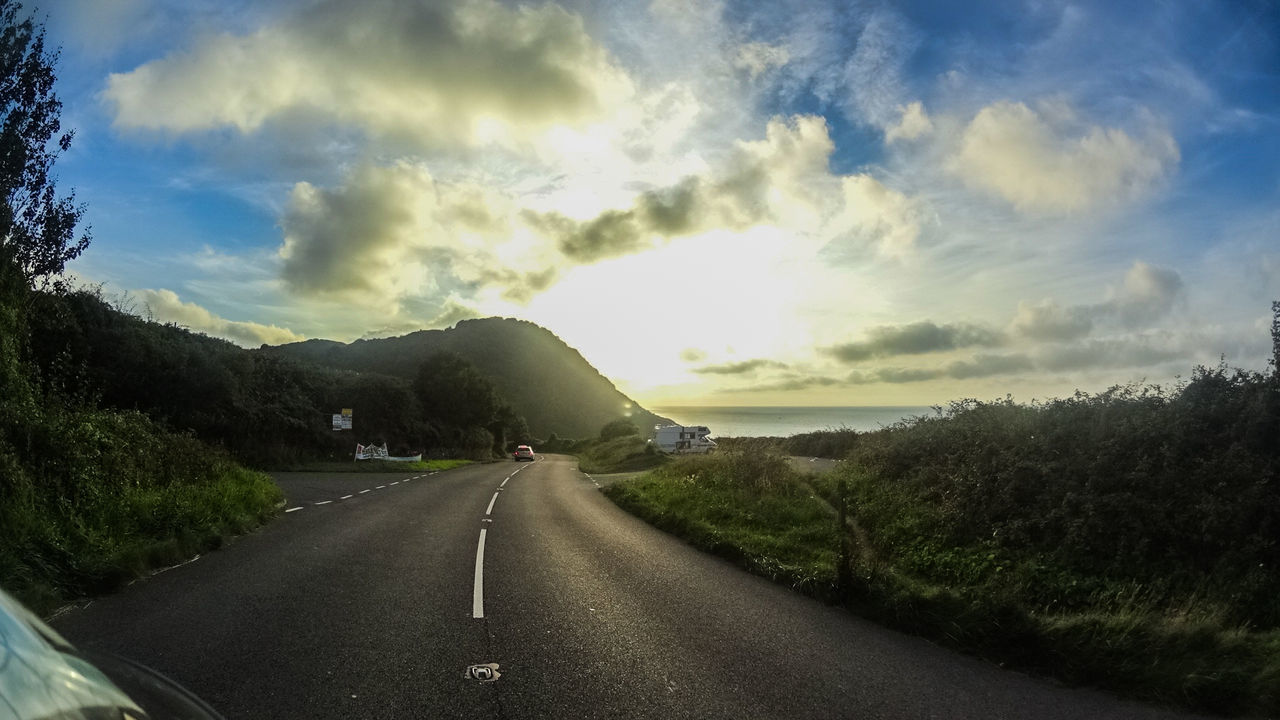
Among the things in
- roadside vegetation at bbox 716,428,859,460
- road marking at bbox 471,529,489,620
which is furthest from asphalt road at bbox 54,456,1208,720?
roadside vegetation at bbox 716,428,859,460

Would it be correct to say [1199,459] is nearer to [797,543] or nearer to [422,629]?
[797,543]

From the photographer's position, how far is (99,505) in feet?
33.6

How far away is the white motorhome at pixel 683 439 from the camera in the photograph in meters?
55.7

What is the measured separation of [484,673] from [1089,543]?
874 cm

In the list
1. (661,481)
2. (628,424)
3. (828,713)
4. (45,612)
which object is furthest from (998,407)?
(628,424)

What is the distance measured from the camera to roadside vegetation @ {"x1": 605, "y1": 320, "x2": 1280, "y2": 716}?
22.3 ft

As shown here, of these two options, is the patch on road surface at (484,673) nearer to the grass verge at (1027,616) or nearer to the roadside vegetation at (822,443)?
the grass verge at (1027,616)

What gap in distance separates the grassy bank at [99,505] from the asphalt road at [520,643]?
17.6 inches

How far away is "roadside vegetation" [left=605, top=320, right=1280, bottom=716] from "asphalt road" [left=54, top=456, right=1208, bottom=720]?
618 millimetres

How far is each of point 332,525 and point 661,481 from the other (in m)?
12.0

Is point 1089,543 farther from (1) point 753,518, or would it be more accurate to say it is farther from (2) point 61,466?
(2) point 61,466

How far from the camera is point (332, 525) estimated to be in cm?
1399

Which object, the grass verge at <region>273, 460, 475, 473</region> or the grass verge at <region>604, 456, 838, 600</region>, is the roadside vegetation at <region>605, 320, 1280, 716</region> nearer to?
the grass verge at <region>604, 456, 838, 600</region>

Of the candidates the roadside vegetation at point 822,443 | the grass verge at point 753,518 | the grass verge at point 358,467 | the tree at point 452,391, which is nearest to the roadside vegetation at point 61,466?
the grass verge at point 753,518
